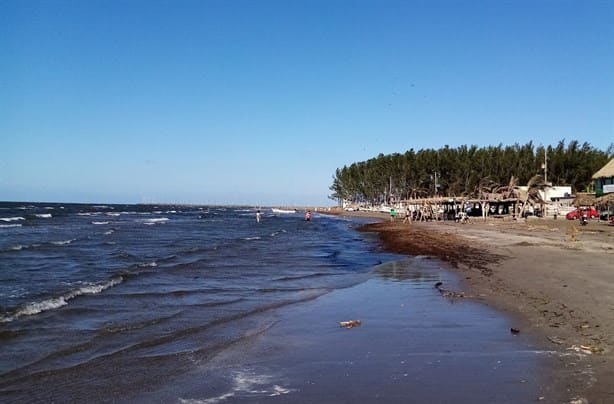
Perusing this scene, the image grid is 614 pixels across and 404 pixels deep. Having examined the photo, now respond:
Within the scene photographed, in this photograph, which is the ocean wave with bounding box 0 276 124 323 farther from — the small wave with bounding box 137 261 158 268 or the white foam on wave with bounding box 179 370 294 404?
the white foam on wave with bounding box 179 370 294 404

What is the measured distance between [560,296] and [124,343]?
9.44m

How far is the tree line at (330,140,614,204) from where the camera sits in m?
89.2

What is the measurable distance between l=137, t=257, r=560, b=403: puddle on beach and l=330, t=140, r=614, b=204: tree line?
6160 cm

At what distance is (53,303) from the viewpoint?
13320 millimetres

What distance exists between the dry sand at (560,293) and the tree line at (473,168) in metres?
46.4

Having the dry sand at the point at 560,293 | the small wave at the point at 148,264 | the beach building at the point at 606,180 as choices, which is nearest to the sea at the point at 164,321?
the small wave at the point at 148,264

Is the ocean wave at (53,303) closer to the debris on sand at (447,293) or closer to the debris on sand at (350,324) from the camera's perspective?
the debris on sand at (350,324)

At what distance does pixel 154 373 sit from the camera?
7.66 metres

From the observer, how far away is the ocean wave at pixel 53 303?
1189 cm

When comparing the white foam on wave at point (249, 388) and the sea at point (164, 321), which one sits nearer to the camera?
the white foam on wave at point (249, 388)

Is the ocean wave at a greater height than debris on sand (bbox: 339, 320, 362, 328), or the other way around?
debris on sand (bbox: 339, 320, 362, 328)

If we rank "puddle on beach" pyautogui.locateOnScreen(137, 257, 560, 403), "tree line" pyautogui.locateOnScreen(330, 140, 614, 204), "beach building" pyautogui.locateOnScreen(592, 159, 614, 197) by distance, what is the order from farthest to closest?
"tree line" pyautogui.locateOnScreen(330, 140, 614, 204) < "beach building" pyautogui.locateOnScreen(592, 159, 614, 197) < "puddle on beach" pyautogui.locateOnScreen(137, 257, 560, 403)

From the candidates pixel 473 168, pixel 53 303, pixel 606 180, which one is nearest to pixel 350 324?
pixel 53 303

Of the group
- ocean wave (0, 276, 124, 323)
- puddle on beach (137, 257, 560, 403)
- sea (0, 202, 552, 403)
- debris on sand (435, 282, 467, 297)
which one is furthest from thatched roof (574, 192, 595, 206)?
ocean wave (0, 276, 124, 323)
